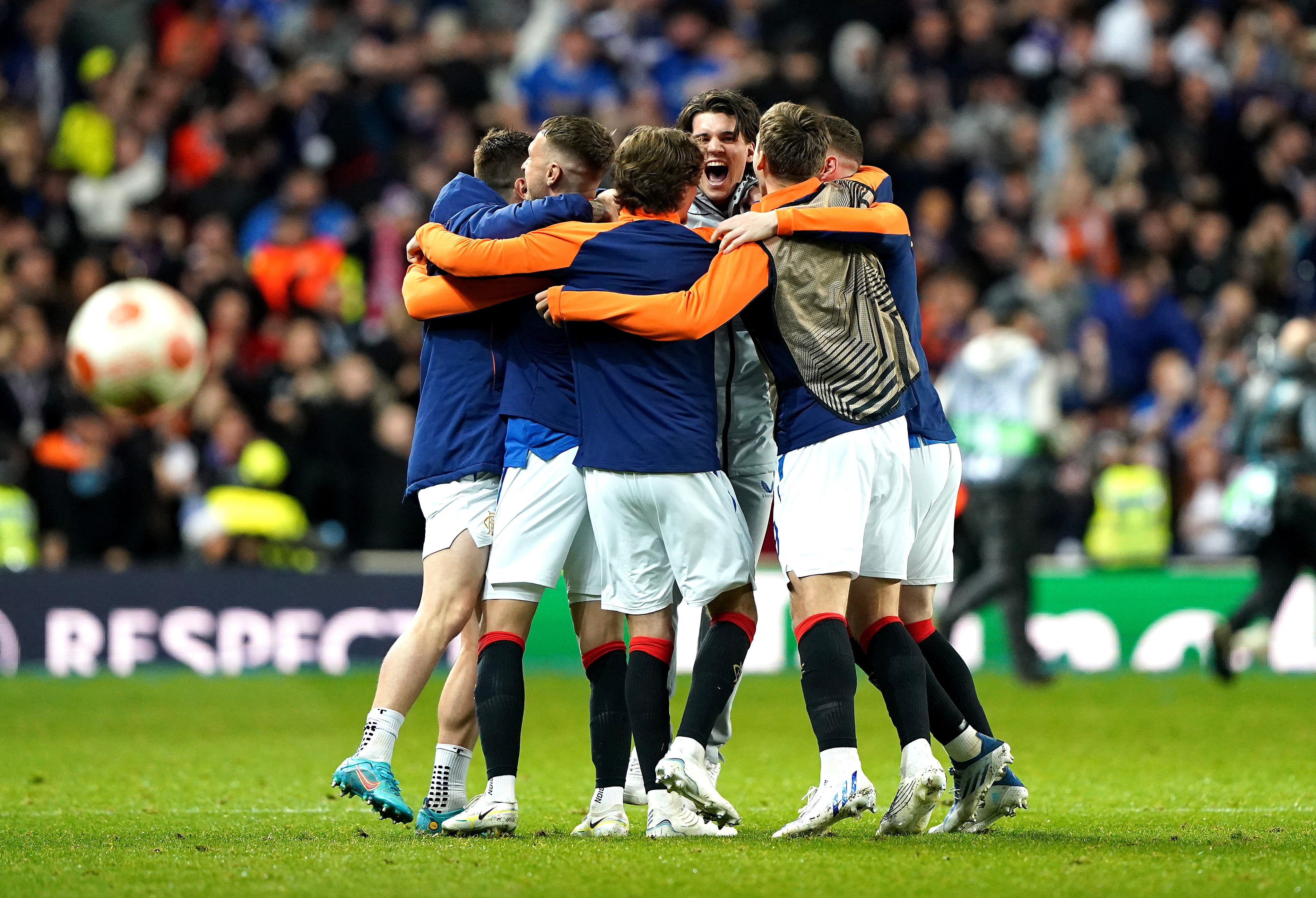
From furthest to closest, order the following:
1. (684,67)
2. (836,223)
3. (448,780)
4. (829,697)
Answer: (684,67) → (448,780) → (836,223) → (829,697)

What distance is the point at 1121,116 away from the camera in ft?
56.1

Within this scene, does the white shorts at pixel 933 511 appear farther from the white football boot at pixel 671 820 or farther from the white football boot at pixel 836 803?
the white football boot at pixel 671 820

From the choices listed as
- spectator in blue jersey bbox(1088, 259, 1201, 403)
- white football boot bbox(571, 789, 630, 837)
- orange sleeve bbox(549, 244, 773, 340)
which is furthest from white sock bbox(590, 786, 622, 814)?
spectator in blue jersey bbox(1088, 259, 1201, 403)

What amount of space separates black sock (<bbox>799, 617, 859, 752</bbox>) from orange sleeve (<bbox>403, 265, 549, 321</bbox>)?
1384mm

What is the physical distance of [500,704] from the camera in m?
5.47

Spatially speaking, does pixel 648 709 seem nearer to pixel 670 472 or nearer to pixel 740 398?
pixel 670 472

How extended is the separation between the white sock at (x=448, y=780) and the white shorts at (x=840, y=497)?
4.19ft

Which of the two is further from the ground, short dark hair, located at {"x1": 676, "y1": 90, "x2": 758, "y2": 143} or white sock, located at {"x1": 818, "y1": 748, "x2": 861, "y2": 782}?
short dark hair, located at {"x1": 676, "y1": 90, "x2": 758, "y2": 143}

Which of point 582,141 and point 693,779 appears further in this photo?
point 582,141

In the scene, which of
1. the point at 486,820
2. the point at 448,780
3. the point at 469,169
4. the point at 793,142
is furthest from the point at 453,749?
the point at 469,169

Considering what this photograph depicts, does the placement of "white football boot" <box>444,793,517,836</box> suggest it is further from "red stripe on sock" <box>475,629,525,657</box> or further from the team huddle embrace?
"red stripe on sock" <box>475,629,525,657</box>

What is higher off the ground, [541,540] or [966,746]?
[541,540]

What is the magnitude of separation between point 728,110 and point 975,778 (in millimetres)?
2374

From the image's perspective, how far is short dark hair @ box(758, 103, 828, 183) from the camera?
18.0ft
